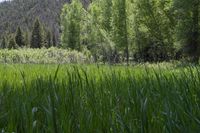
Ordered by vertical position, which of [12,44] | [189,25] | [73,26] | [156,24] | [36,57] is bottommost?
[36,57]

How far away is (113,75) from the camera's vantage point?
3.05m

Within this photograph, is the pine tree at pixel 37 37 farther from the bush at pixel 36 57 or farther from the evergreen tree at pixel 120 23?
the bush at pixel 36 57

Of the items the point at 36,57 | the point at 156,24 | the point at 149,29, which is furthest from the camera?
the point at 149,29

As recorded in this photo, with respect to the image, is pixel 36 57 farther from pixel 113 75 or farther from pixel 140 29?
pixel 113 75

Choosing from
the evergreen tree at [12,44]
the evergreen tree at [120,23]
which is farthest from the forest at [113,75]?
the evergreen tree at [12,44]

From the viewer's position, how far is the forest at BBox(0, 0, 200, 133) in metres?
1.56

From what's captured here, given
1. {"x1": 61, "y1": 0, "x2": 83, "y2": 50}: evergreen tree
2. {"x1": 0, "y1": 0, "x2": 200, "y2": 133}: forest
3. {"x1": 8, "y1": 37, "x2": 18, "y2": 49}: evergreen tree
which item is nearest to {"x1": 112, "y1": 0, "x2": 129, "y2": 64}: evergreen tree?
{"x1": 0, "y1": 0, "x2": 200, "y2": 133}: forest

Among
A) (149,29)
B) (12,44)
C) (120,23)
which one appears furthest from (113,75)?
(12,44)

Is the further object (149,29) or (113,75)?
(149,29)

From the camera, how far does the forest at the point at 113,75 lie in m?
1.56

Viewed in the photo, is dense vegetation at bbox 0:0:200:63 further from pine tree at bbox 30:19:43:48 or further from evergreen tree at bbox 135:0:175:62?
pine tree at bbox 30:19:43:48

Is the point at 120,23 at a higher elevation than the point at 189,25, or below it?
higher

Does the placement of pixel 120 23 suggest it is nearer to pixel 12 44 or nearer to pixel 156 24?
pixel 156 24

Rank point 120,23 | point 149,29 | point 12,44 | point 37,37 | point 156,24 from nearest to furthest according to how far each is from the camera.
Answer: point 156,24, point 149,29, point 120,23, point 12,44, point 37,37
